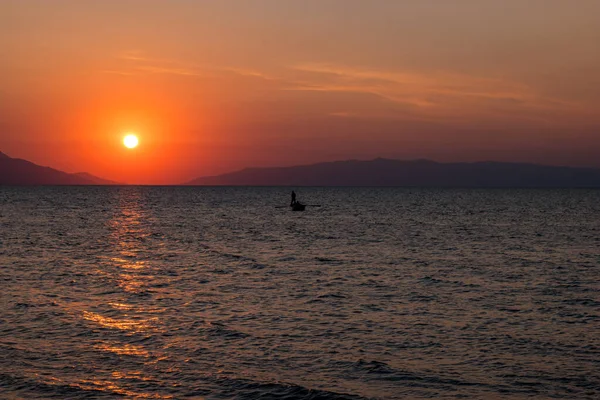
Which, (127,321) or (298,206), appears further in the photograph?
(298,206)

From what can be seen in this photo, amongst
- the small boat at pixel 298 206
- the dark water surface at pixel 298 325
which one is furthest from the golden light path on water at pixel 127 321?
the small boat at pixel 298 206

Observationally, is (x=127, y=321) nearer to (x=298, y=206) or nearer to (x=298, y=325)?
(x=298, y=325)

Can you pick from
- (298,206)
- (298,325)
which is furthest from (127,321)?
(298,206)

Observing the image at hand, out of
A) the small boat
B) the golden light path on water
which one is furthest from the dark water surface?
the small boat

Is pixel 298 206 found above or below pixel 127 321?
above

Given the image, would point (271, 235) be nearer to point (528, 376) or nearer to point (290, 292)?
point (290, 292)

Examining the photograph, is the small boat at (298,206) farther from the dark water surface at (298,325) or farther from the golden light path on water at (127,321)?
the golden light path on water at (127,321)

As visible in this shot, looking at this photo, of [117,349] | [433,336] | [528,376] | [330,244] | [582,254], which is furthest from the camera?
[330,244]

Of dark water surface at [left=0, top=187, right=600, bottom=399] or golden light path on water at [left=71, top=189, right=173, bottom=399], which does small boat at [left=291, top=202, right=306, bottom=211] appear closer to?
dark water surface at [left=0, top=187, right=600, bottom=399]

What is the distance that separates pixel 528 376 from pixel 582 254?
40.8 m

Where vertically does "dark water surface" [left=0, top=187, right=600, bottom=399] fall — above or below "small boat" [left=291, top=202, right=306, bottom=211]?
below

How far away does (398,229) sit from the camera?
91.2 meters

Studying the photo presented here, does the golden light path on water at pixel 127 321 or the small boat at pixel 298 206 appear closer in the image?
the golden light path on water at pixel 127 321

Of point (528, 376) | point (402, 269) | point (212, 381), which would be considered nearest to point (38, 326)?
point (212, 381)
